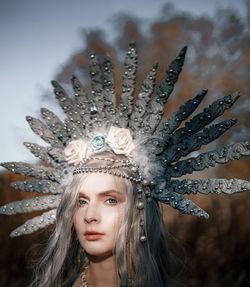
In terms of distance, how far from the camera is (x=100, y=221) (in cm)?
155

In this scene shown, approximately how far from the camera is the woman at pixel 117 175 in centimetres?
160

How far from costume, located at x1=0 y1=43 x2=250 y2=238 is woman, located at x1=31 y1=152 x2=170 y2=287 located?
6 cm

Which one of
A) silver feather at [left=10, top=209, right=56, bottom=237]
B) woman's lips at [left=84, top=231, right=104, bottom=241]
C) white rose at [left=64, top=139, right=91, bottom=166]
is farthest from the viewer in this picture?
silver feather at [left=10, top=209, right=56, bottom=237]

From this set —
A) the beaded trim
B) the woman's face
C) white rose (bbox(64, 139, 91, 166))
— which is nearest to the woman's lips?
the woman's face

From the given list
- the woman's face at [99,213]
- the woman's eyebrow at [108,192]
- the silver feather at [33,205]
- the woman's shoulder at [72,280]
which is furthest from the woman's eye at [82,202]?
the woman's shoulder at [72,280]

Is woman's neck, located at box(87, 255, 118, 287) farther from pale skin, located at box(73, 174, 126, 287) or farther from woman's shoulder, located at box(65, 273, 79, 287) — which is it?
woman's shoulder, located at box(65, 273, 79, 287)

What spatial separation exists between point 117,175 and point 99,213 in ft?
0.77

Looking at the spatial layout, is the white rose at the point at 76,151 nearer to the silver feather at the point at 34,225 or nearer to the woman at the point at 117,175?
the woman at the point at 117,175

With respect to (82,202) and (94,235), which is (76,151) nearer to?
(82,202)

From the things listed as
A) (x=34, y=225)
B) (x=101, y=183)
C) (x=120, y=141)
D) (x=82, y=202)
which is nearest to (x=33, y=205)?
(x=34, y=225)

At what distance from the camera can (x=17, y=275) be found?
3543 millimetres

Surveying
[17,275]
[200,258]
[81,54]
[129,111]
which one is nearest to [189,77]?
[81,54]

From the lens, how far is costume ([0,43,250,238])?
1.65 metres

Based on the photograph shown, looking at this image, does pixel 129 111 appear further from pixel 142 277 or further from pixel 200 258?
pixel 200 258
